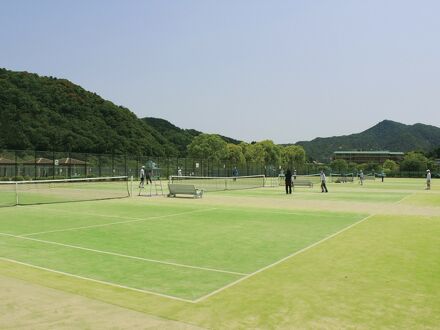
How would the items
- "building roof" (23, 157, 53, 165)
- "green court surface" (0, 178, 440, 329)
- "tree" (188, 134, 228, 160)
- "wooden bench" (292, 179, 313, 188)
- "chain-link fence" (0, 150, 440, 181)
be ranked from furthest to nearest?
1. "tree" (188, 134, 228, 160)
2. "building roof" (23, 157, 53, 165)
3. "chain-link fence" (0, 150, 440, 181)
4. "wooden bench" (292, 179, 313, 188)
5. "green court surface" (0, 178, 440, 329)

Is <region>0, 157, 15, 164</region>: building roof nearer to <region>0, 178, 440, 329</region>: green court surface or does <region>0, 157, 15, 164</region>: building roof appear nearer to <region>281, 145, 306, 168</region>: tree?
<region>0, 178, 440, 329</region>: green court surface

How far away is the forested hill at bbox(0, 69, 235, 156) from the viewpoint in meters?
70.8

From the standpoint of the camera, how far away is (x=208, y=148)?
106 meters

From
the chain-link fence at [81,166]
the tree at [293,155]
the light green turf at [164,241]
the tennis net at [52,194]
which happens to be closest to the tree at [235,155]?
the tree at [293,155]

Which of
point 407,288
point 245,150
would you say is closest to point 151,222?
point 407,288

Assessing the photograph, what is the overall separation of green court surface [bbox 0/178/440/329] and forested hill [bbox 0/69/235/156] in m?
57.8

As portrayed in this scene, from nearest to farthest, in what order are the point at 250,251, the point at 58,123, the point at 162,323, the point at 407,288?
the point at 162,323 < the point at 407,288 < the point at 250,251 < the point at 58,123

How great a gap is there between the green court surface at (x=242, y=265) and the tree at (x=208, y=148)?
290ft

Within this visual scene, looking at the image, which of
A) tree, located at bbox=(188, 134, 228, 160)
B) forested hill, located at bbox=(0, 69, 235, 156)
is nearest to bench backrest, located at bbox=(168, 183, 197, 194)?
forested hill, located at bbox=(0, 69, 235, 156)

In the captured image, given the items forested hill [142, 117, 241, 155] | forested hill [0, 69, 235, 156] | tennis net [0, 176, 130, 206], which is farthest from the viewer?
forested hill [142, 117, 241, 155]

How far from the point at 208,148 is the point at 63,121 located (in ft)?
121

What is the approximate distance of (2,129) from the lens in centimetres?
6956

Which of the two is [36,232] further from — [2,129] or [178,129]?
[178,129]

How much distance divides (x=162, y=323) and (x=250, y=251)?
17.1 ft
